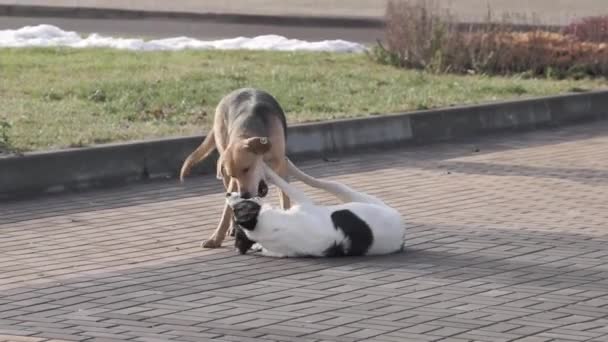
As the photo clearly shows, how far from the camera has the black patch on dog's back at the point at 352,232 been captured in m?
8.55

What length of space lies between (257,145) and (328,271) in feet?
2.77

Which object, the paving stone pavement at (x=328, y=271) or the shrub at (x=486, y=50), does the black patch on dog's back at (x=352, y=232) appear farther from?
the shrub at (x=486, y=50)

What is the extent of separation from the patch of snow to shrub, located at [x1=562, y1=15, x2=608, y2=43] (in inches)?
125

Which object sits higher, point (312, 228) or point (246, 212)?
point (246, 212)

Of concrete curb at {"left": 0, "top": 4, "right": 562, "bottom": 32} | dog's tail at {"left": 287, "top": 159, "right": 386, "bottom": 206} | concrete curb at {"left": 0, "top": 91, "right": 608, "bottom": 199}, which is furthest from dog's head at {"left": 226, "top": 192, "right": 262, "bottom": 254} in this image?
concrete curb at {"left": 0, "top": 4, "right": 562, "bottom": 32}

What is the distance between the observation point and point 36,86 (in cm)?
1481

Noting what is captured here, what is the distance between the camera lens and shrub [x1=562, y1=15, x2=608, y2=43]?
741 inches

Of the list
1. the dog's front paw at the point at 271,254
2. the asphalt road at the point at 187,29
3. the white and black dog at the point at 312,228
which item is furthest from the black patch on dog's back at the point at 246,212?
the asphalt road at the point at 187,29

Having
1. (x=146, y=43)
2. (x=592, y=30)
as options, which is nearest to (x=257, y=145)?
(x=592, y=30)

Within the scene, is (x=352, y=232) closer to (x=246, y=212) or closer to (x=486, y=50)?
(x=246, y=212)

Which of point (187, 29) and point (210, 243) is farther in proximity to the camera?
point (187, 29)

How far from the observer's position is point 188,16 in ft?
89.2

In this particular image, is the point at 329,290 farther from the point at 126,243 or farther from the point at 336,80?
the point at 336,80

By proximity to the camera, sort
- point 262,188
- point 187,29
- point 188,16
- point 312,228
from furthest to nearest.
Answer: point 188,16, point 187,29, point 262,188, point 312,228
